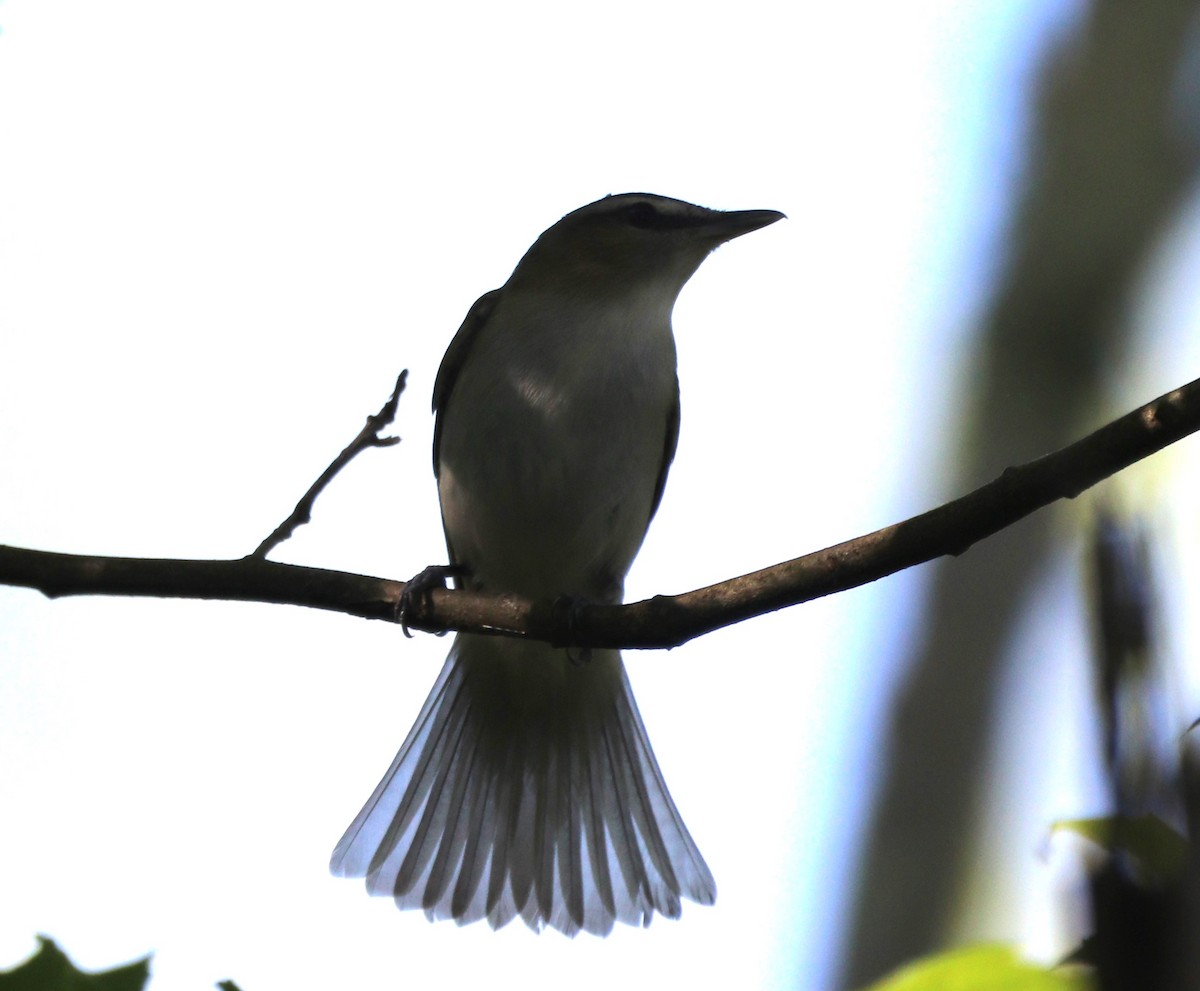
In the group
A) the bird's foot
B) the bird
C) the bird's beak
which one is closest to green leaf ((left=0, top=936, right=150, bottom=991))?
the bird's foot

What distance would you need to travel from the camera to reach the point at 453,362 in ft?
16.7

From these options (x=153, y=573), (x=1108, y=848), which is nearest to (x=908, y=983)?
(x=1108, y=848)

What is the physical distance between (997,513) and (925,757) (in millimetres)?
2824

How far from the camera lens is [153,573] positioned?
10.2 feet

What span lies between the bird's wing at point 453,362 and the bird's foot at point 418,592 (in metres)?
0.96

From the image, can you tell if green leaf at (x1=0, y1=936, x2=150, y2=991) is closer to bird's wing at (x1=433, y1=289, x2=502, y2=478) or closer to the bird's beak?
bird's wing at (x1=433, y1=289, x2=502, y2=478)

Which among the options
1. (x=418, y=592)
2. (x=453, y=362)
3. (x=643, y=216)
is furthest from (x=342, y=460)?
(x=643, y=216)

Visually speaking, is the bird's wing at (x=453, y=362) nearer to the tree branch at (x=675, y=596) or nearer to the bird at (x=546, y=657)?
the bird at (x=546, y=657)

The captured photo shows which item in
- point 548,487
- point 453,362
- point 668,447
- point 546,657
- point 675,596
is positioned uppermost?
point 453,362

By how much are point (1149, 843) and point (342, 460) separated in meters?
3.19

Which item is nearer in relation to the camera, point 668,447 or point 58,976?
point 58,976

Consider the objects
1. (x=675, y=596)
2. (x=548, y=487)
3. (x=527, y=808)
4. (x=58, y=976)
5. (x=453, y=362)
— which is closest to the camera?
(x=58, y=976)

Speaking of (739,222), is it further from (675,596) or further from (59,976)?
(59,976)

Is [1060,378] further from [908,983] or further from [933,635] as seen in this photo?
[908,983]
